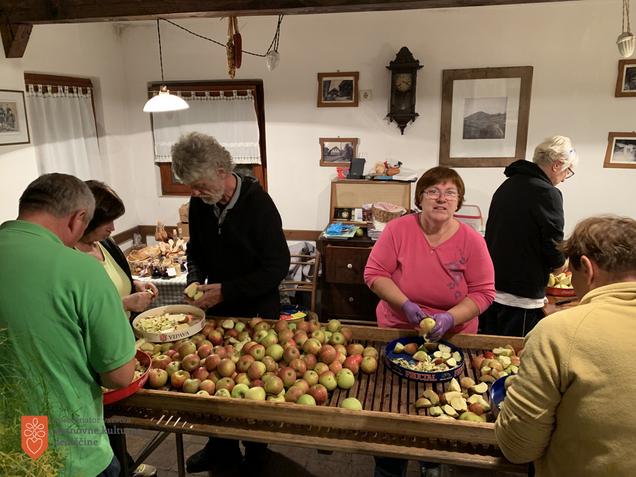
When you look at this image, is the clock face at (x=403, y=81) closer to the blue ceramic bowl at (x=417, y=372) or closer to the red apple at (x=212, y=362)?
the blue ceramic bowl at (x=417, y=372)

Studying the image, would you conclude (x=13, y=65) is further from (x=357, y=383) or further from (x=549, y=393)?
(x=549, y=393)

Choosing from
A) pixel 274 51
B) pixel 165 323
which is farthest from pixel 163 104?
pixel 165 323

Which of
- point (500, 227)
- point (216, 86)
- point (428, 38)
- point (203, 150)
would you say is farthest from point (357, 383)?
point (216, 86)

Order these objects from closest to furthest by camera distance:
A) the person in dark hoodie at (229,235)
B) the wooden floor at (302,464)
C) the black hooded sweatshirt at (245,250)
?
1. the person in dark hoodie at (229,235)
2. the black hooded sweatshirt at (245,250)
3. the wooden floor at (302,464)

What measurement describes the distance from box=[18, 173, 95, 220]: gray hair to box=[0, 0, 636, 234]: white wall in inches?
113

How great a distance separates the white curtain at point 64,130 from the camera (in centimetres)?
384

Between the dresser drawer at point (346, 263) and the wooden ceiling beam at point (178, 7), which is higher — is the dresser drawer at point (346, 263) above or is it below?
below

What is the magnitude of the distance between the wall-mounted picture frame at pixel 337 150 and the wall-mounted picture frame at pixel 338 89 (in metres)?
0.31

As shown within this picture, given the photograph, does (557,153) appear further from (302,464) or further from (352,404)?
(302,464)

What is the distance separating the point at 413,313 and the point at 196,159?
1.12m

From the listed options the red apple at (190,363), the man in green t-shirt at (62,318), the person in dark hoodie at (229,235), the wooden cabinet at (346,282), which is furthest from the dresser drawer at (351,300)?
the man in green t-shirt at (62,318)

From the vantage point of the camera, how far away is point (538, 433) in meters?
1.16

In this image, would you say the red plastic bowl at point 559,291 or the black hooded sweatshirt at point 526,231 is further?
the red plastic bowl at point 559,291

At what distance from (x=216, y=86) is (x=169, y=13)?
178 cm
